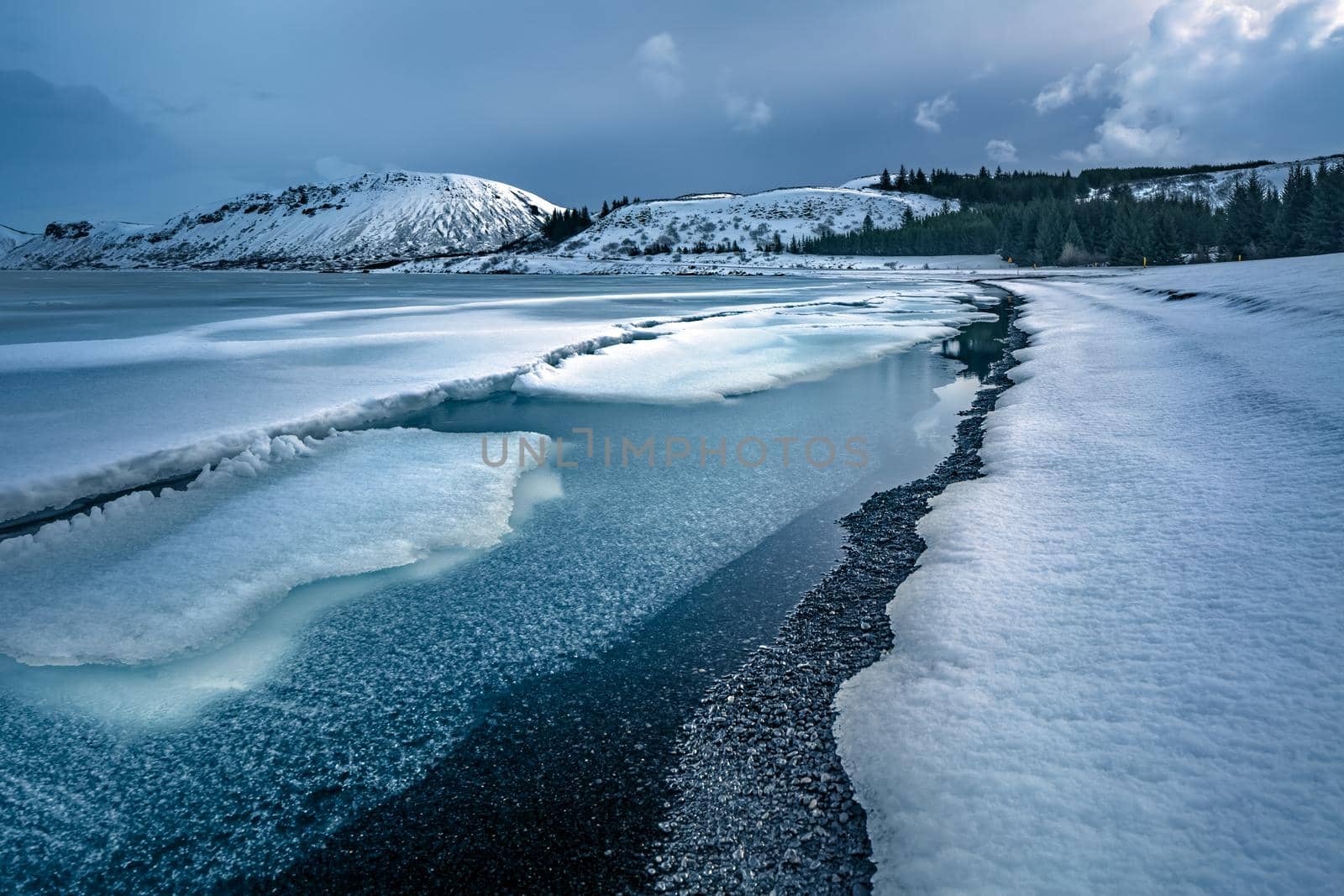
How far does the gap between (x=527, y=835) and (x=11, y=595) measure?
167 inches

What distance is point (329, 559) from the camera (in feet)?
17.4

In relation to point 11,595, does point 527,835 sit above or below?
below

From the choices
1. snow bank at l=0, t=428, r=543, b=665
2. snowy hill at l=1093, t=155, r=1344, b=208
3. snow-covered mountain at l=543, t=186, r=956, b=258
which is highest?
snowy hill at l=1093, t=155, r=1344, b=208

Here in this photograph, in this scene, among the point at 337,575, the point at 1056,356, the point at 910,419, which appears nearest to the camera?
the point at 337,575

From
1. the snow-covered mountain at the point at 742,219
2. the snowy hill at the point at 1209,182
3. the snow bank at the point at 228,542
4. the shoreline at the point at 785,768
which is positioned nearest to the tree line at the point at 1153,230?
the snow-covered mountain at the point at 742,219

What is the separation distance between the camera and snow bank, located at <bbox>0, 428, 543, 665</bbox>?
4359mm

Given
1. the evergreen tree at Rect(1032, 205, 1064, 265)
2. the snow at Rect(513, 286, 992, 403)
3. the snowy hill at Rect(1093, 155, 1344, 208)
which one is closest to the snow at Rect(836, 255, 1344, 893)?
the snow at Rect(513, 286, 992, 403)

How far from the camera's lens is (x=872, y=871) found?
2617 millimetres

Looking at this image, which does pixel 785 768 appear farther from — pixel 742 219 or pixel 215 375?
pixel 742 219

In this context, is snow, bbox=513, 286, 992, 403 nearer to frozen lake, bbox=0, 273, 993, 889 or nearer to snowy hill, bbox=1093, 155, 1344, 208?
frozen lake, bbox=0, 273, 993, 889

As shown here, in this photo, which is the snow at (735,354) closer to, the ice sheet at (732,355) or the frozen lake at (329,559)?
the ice sheet at (732,355)

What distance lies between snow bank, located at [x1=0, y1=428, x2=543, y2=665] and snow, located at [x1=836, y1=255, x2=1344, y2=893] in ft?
12.2

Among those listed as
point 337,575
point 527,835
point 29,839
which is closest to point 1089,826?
point 527,835

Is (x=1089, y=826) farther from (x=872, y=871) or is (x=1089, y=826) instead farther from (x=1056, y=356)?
(x=1056, y=356)
